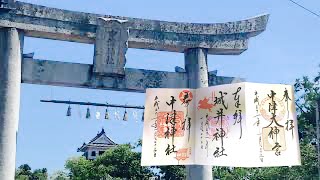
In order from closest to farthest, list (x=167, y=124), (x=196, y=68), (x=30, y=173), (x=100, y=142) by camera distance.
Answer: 1. (x=167, y=124)
2. (x=196, y=68)
3. (x=100, y=142)
4. (x=30, y=173)

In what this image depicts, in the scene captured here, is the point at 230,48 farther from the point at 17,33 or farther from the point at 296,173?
the point at 296,173

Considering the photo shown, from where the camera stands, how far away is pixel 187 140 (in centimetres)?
651

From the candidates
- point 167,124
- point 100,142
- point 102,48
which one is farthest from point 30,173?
point 167,124

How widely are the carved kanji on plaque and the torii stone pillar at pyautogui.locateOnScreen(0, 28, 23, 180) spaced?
168cm

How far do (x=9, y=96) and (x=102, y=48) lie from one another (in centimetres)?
230

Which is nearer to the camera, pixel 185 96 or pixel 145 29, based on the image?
pixel 185 96

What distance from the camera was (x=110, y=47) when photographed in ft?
35.3

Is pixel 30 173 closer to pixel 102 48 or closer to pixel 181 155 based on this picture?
pixel 102 48

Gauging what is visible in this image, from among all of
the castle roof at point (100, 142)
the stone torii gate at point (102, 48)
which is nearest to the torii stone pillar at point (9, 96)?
the stone torii gate at point (102, 48)

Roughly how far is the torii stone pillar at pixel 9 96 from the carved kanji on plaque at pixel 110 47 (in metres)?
1.68

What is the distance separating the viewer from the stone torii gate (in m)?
9.77

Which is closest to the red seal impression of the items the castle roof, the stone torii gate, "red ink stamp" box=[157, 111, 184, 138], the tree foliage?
"red ink stamp" box=[157, 111, 184, 138]

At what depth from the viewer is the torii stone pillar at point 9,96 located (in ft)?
30.9

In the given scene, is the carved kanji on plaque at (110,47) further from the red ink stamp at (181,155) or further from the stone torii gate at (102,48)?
the red ink stamp at (181,155)
